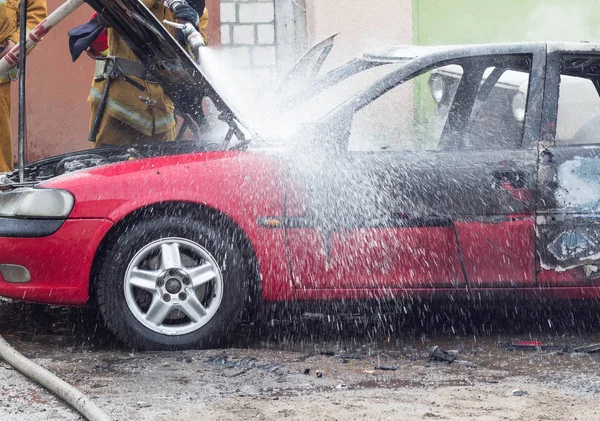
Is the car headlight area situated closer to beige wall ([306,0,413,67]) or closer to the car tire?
the car tire

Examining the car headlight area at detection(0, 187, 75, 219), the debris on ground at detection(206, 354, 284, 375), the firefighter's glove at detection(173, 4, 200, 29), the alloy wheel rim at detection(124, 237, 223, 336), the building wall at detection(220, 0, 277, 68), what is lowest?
the debris on ground at detection(206, 354, 284, 375)

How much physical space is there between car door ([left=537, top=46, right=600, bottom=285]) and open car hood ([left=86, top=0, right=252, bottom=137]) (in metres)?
1.54

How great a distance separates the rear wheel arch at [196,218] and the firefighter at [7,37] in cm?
277

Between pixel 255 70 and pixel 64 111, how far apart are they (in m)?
2.04

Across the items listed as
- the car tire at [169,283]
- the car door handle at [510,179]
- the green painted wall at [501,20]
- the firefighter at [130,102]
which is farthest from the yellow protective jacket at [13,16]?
the green painted wall at [501,20]

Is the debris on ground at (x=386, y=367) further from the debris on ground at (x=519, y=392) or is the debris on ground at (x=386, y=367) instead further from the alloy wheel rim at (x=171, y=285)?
the alloy wheel rim at (x=171, y=285)

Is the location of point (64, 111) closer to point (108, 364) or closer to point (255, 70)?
point (255, 70)

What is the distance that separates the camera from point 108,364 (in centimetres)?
533

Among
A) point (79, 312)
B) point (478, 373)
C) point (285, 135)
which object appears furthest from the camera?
point (79, 312)

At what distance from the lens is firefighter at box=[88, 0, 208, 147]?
24.8 ft

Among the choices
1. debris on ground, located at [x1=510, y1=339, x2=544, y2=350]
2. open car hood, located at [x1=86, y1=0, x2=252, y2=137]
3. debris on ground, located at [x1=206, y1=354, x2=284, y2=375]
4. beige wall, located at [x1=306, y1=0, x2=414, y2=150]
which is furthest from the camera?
beige wall, located at [x1=306, y1=0, x2=414, y2=150]

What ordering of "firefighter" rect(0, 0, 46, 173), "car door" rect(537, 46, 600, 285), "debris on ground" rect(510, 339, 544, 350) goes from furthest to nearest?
"firefighter" rect(0, 0, 46, 173), "debris on ground" rect(510, 339, 544, 350), "car door" rect(537, 46, 600, 285)

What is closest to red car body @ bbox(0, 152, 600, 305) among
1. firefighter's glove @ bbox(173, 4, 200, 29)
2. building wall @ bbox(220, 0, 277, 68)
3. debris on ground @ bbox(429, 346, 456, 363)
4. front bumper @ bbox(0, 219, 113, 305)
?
front bumper @ bbox(0, 219, 113, 305)

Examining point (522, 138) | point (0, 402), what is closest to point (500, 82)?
point (522, 138)
